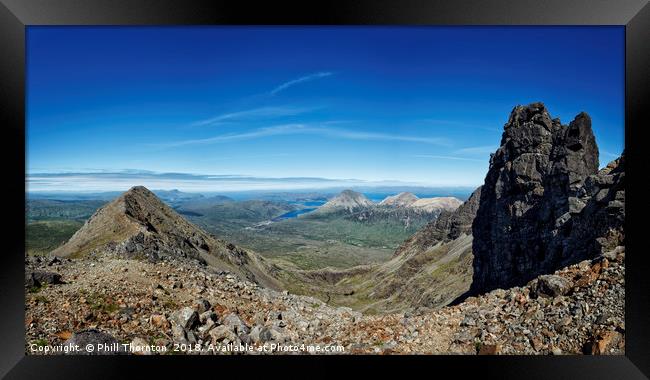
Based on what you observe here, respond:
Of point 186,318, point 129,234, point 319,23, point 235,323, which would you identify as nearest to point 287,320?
point 235,323

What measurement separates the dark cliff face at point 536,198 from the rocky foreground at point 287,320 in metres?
8.34

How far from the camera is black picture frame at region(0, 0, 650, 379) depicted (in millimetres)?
8320

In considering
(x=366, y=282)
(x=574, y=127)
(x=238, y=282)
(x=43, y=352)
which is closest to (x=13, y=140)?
(x=43, y=352)

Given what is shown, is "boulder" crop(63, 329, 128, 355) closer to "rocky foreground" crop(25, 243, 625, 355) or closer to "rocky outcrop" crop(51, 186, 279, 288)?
"rocky foreground" crop(25, 243, 625, 355)

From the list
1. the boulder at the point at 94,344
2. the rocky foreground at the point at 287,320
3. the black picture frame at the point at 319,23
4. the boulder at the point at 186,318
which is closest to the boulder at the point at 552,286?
the rocky foreground at the point at 287,320

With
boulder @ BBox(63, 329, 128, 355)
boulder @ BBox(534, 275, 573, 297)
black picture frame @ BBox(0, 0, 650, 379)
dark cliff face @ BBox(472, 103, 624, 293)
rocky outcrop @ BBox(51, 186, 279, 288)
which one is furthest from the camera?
dark cliff face @ BBox(472, 103, 624, 293)

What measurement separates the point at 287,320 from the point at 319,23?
25.8 feet

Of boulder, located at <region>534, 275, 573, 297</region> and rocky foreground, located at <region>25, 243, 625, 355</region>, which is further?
boulder, located at <region>534, 275, 573, 297</region>

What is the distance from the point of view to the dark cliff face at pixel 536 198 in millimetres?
23203

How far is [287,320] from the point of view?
1070 cm

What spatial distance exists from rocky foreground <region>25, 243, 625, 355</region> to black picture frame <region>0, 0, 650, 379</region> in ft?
1.21

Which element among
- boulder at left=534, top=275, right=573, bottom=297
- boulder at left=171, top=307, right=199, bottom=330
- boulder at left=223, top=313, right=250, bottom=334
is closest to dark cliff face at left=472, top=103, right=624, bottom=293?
boulder at left=534, top=275, right=573, bottom=297

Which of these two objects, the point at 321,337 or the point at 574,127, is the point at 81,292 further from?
A: the point at 574,127

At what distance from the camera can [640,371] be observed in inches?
332
